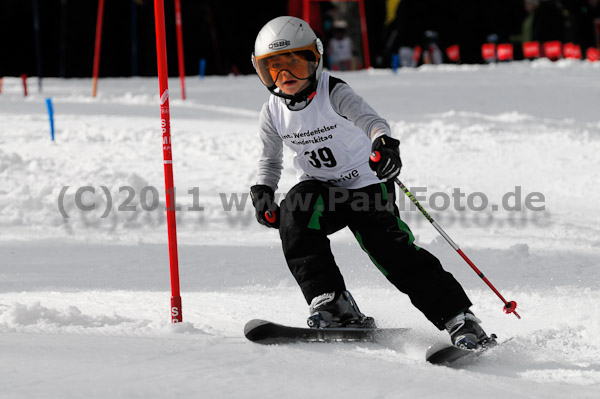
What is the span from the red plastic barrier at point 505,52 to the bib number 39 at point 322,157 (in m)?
20.7

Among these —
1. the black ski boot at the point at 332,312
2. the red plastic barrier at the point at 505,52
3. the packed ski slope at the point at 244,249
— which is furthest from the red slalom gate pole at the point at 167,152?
the red plastic barrier at the point at 505,52

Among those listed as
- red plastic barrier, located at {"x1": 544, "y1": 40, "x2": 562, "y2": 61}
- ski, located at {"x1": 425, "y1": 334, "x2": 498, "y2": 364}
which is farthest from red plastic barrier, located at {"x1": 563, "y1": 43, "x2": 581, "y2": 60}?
ski, located at {"x1": 425, "y1": 334, "x2": 498, "y2": 364}

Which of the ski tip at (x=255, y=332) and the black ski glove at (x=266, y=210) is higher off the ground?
the black ski glove at (x=266, y=210)

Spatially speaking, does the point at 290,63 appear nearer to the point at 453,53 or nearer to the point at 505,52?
the point at 505,52

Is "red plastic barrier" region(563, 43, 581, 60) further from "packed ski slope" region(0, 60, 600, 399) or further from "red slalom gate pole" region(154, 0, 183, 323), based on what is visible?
"red slalom gate pole" region(154, 0, 183, 323)

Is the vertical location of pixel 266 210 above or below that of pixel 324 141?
below

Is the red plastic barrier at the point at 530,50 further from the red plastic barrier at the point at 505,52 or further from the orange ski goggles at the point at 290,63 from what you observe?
the orange ski goggles at the point at 290,63

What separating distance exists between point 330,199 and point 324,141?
29 centimetres

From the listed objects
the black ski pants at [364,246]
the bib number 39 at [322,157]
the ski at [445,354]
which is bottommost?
the ski at [445,354]

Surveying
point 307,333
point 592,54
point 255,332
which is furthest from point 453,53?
point 255,332

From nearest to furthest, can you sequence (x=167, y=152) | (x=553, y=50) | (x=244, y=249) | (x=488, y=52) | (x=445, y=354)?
(x=445, y=354) → (x=167, y=152) → (x=244, y=249) → (x=553, y=50) → (x=488, y=52)

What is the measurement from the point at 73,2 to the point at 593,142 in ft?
47.3

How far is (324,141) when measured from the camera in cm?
446

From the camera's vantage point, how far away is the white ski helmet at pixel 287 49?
14.4ft
